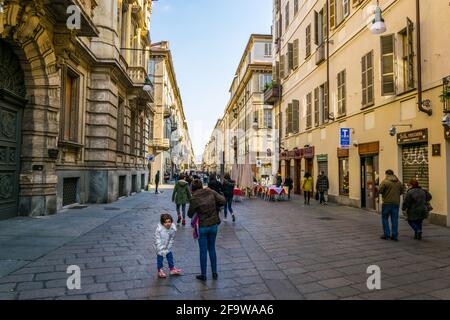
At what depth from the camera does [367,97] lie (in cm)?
1467

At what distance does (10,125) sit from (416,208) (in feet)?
37.8

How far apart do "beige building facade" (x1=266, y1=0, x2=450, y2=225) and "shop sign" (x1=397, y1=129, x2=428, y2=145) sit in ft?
0.11

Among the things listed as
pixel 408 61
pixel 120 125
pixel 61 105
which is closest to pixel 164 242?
pixel 61 105

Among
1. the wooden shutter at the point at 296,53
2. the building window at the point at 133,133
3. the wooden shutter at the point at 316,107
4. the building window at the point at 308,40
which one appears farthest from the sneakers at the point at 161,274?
the wooden shutter at the point at 296,53

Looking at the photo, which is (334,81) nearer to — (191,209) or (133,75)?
(133,75)

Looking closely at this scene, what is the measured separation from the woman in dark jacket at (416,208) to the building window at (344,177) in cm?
842

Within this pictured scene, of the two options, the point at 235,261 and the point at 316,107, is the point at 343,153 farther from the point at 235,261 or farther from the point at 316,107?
the point at 235,261

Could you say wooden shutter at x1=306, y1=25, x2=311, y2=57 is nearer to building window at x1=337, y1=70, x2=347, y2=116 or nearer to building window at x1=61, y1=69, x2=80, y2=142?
building window at x1=337, y1=70, x2=347, y2=116

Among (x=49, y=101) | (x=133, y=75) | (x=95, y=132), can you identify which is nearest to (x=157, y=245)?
(x=49, y=101)

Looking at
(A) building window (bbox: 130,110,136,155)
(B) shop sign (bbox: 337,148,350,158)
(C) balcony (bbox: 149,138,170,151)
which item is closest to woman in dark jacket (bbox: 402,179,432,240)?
(B) shop sign (bbox: 337,148,350,158)

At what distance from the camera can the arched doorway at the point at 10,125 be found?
32.7ft

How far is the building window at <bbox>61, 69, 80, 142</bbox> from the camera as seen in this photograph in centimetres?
1411

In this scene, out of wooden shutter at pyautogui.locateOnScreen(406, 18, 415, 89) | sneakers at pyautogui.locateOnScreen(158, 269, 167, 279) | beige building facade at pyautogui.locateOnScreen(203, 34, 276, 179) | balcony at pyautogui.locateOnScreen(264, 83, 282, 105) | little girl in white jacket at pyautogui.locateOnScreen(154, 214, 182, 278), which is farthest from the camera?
beige building facade at pyautogui.locateOnScreen(203, 34, 276, 179)
